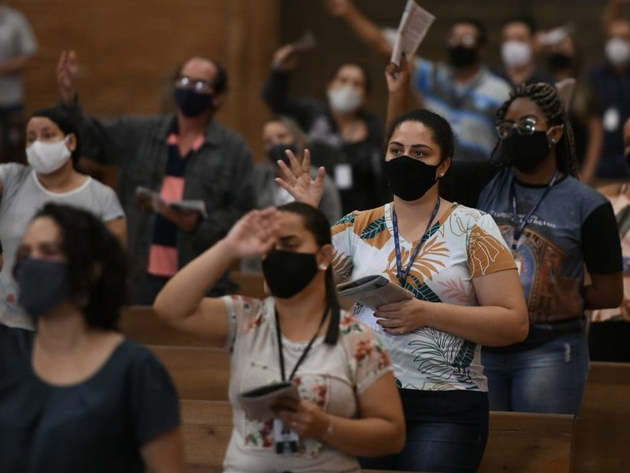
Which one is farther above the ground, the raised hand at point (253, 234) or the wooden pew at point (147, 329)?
the raised hand at point (253, 234)

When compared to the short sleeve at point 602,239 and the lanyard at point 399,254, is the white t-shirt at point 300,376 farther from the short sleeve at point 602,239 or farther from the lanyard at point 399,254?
the short sleeve at point 602,239

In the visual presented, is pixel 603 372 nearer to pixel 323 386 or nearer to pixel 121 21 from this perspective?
pixel 323 386

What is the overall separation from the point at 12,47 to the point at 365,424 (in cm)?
868

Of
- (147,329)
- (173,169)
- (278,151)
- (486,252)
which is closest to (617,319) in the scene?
(486,252)

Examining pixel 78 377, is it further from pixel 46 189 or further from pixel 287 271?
pixel 46 189

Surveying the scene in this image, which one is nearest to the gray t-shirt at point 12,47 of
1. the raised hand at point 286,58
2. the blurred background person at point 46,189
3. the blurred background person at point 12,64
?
the blurred background person at point 12,64

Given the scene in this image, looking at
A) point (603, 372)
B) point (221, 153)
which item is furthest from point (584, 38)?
point (603, 372)

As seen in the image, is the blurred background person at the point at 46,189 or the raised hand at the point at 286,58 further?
the raised hand at the point at 286,58

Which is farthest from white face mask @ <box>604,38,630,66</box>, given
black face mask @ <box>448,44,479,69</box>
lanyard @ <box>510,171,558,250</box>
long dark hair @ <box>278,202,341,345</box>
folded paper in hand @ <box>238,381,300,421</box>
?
folded paper in hand @ <box>238,381,300,421</box>

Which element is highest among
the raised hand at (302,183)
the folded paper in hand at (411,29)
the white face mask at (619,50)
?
the white face mask at (619,50)

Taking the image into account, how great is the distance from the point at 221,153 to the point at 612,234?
264 cm

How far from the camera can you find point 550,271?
5707 mm

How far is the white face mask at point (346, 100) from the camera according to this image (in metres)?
9.83

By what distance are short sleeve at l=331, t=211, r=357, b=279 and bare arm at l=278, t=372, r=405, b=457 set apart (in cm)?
88
